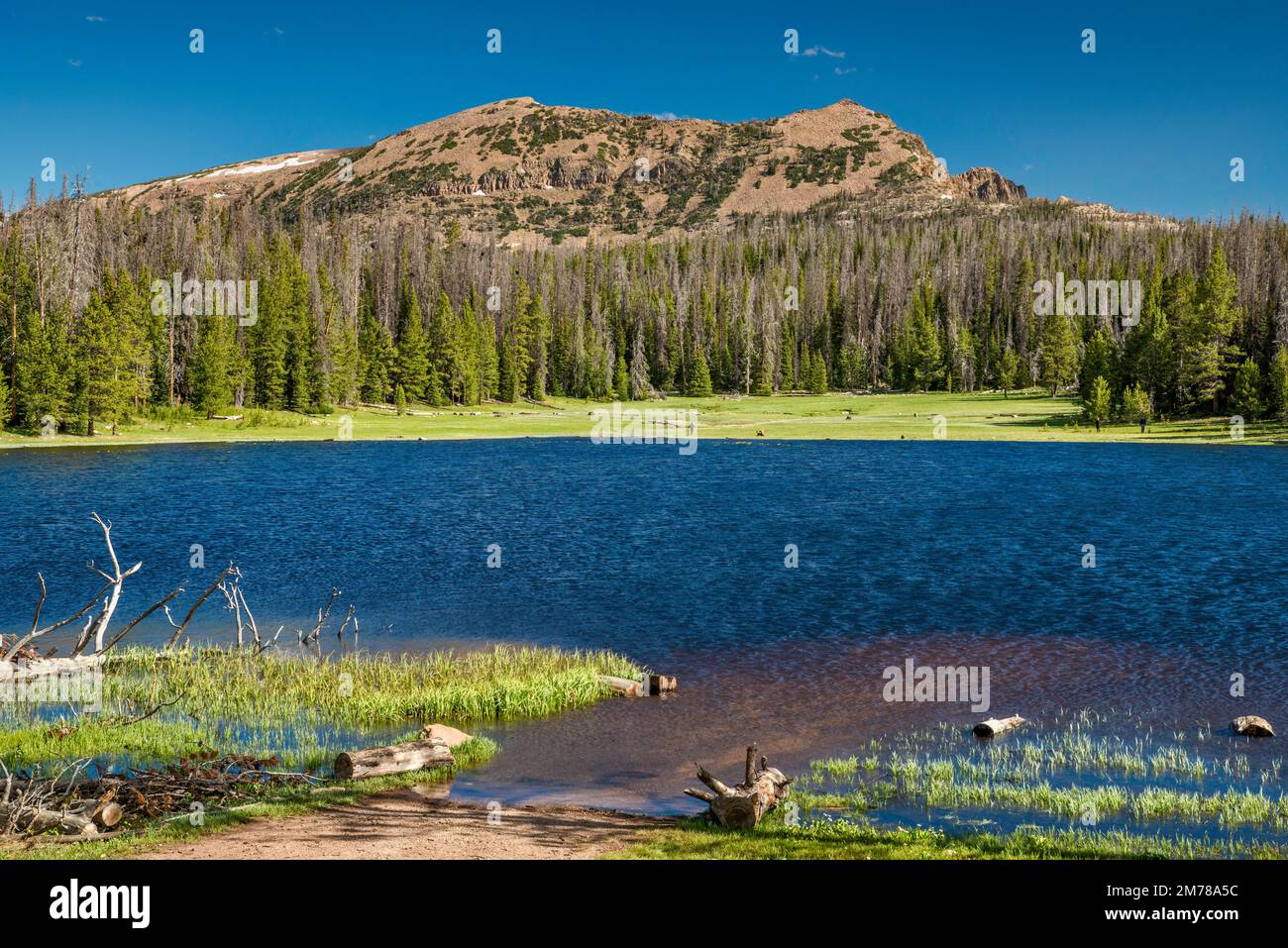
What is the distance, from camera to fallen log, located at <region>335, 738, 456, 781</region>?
16750mm

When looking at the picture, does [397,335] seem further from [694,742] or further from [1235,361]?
[694,742]

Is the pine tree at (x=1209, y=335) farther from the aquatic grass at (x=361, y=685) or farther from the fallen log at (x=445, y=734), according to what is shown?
the fallen log at (x=445, y=734)

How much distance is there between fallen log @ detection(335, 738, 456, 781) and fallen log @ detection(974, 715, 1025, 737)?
9738 mm

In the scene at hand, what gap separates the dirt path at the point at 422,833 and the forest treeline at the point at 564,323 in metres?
80.5

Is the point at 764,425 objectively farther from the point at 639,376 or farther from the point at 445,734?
the point at 445,734

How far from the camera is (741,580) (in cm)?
3506

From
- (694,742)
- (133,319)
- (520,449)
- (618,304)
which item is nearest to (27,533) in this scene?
(694,742)

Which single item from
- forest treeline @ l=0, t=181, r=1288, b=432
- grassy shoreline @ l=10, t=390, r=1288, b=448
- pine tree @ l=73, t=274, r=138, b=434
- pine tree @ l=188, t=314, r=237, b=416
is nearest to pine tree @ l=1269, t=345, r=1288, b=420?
forest treeline @ l=0, t=181, r=1288, b=432

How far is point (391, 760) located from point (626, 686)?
21.9 feet

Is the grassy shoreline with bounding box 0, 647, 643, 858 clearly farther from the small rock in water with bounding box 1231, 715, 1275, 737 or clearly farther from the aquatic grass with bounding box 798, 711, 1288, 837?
the small rock in water with bounding box 1231, 715, 1275, 737

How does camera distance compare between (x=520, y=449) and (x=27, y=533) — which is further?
(x=520, y=449)

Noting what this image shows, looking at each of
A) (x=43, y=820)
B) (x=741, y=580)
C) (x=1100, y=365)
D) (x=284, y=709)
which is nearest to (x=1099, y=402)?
(x=1100, y=365)
